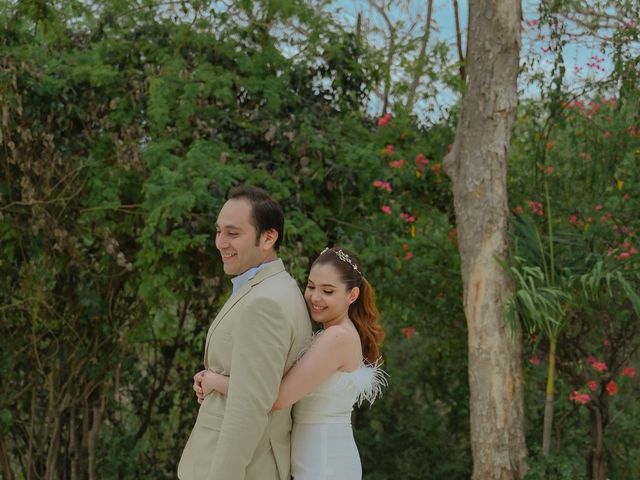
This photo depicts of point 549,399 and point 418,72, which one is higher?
point 418,72

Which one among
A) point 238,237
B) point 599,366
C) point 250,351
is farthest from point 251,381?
point 599,366

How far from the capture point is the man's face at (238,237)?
→ 2.40m

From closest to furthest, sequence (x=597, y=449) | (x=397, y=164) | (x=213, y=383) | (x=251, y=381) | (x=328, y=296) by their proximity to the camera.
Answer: (x=251, y=381)
(x=213, y=383)
(x=328, y=296)
(x=397, y=164)
(x=597, y=449)

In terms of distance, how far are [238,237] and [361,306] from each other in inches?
21.2

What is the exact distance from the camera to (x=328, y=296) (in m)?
2.70

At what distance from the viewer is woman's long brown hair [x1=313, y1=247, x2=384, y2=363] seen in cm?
275

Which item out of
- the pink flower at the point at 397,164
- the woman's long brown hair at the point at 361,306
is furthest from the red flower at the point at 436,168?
the woman's long brown hair at the point at 361,306

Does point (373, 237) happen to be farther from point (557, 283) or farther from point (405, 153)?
point (557, 283)

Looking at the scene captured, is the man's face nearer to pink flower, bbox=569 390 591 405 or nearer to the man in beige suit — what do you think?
the man in beige suit

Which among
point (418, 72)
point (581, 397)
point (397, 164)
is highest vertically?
point (418, 72)

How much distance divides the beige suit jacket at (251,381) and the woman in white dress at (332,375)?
4 cm

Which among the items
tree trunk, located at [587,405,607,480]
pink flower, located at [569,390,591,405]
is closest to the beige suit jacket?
pink flower, located at [569,390,591,405]

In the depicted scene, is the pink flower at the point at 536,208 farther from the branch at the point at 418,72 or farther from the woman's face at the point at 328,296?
the woman's face at the point at 328,296

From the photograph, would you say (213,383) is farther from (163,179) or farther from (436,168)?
(436,168)
